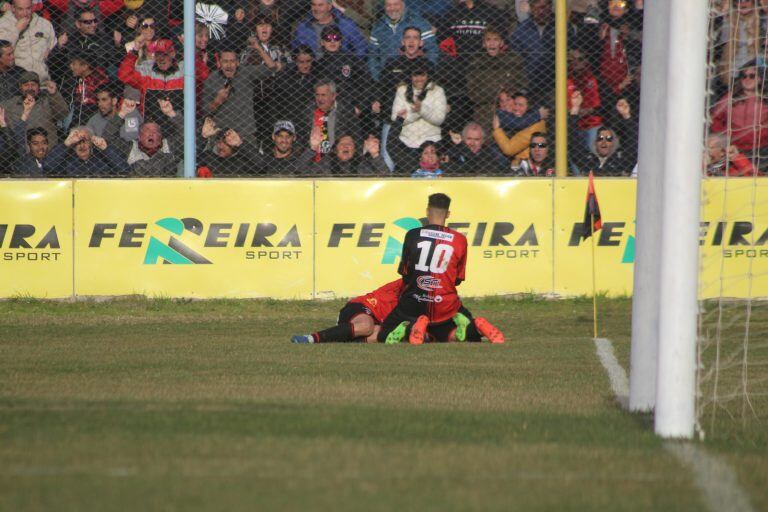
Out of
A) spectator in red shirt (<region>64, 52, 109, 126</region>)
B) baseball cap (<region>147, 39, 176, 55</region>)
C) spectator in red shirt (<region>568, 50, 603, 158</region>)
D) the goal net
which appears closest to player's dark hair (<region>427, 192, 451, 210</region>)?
the goal net

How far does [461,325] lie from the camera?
1151cm

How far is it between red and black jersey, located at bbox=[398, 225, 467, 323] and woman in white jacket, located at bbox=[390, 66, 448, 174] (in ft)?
13.6

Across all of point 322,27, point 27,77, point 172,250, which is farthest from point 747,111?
point 27,77

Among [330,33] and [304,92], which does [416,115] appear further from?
[330,33]

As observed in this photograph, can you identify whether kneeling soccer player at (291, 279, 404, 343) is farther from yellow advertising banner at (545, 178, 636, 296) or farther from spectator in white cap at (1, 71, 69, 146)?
spectator in white cap at (1, 71, 69, 146)

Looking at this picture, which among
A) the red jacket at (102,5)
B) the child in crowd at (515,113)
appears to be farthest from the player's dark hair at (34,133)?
the child in crowd at (515,113)

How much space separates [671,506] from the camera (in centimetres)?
441

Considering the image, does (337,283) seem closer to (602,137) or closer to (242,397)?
(602,137)

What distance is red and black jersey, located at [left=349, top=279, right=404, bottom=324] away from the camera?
1162cm

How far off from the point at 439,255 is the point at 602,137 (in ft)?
16.5

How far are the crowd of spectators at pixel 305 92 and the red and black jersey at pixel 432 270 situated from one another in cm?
380

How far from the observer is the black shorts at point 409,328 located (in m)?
11.4

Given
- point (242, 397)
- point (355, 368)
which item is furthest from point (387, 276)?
point (242, 397)

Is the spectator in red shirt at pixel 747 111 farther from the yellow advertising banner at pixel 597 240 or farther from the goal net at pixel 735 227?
the yellow advertising banner at pixel 597 240
